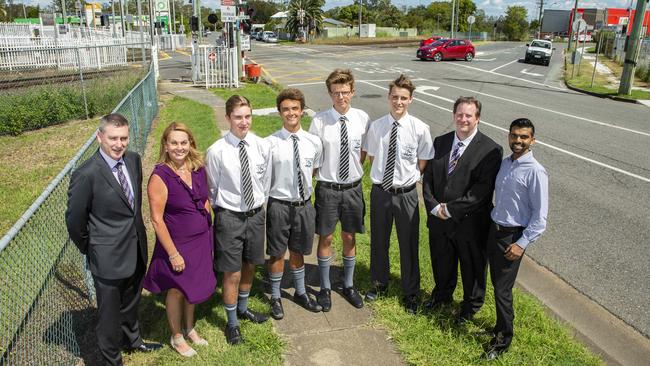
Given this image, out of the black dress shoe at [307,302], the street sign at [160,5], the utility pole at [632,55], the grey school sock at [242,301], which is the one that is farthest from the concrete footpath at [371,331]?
the street sign at [160,5]

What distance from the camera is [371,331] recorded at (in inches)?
159

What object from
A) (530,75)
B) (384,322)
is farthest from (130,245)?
(530,75)

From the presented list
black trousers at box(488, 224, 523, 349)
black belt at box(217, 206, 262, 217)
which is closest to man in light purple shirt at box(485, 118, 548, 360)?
black trousers at box(488, 224, 523, 349)

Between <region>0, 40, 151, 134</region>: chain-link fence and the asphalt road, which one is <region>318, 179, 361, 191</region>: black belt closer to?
the asphalt road

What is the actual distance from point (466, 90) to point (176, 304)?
17.2 m

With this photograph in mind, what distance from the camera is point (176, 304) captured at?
11.8 feet

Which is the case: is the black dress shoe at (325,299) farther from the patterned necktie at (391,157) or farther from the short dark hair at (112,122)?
the short dark hair at (112,122)

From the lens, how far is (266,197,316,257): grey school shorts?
3.95 meters

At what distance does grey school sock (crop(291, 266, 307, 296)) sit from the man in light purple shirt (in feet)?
5.28

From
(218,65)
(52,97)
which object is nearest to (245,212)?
(52,97)

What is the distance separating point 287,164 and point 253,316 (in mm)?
1334

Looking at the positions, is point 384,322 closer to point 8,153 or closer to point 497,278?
point 497,278

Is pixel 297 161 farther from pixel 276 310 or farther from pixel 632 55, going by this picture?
pixel 632 55

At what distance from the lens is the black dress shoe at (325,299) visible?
4326mm
